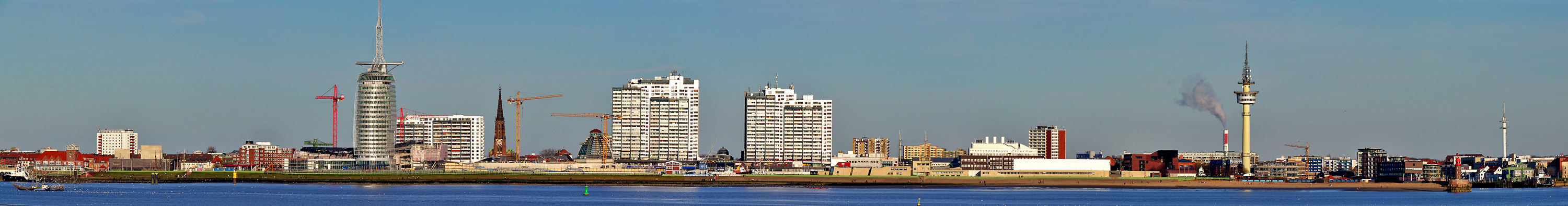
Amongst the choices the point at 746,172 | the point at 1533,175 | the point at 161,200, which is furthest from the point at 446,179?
the point at 1533,175

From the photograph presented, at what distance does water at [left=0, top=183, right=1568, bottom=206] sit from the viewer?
359 feet

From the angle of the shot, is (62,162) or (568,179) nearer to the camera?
(568,179)

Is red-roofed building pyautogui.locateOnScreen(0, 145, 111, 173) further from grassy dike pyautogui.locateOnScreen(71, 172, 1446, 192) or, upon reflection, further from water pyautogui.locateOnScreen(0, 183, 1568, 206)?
water pyautogui.locateOnScreen(0, 183, 1568, 206)

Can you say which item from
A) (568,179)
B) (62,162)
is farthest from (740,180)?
(62,162)

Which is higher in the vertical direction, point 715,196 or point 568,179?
point 715,196

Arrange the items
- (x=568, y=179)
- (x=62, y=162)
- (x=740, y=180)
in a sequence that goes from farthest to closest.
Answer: (x=62, y=162) < (x=568, y=179) < (x=740, y=180)

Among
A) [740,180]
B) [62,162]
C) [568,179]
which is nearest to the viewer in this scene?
[740,180]

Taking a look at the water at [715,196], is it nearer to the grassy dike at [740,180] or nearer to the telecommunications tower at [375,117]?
the grassy dike at [740,180]

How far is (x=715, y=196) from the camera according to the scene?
12219 centimetres

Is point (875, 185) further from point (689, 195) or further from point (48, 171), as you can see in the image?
point (48, 171)

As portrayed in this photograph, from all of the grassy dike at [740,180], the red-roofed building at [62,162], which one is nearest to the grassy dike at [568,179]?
the grassy dike at [740,180]

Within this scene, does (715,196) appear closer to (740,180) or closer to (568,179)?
(740,180)

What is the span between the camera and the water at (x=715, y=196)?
4304 inches

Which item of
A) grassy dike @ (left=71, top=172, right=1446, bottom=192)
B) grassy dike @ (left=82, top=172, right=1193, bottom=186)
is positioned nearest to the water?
grassy dike @ (left=71, top=172, right=1446, bottom=192)
